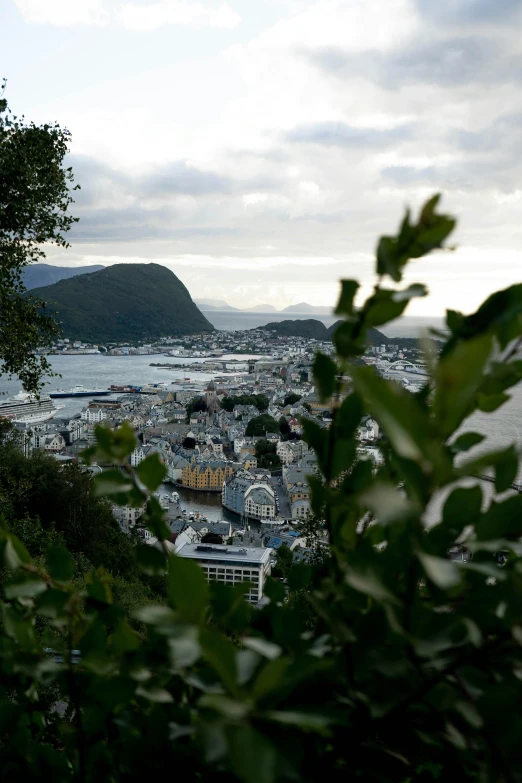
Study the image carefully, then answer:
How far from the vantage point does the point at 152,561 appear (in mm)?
691

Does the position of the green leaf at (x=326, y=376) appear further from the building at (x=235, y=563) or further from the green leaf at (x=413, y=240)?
the building at (x=235, y=563)

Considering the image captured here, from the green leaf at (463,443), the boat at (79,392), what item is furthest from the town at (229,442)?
the green leaf at (463,443)

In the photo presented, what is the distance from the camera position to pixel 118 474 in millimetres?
662

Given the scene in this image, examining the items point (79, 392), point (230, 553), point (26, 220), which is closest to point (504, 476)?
point (26, 220)

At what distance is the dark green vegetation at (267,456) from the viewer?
34.8m

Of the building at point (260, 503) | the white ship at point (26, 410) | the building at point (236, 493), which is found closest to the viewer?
the building at point (260, 503)

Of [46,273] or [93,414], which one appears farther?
[46,273]

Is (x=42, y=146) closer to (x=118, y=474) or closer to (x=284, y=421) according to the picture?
(x=118, y=474)

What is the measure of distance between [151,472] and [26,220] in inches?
245

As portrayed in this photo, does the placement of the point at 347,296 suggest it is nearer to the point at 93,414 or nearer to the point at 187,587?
the point at 187,587

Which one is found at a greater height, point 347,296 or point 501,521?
point 347,296

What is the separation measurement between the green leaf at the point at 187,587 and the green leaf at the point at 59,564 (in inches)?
8.0

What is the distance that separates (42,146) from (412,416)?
6625 mm

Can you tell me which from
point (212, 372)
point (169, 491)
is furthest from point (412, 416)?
point (212, 372)
